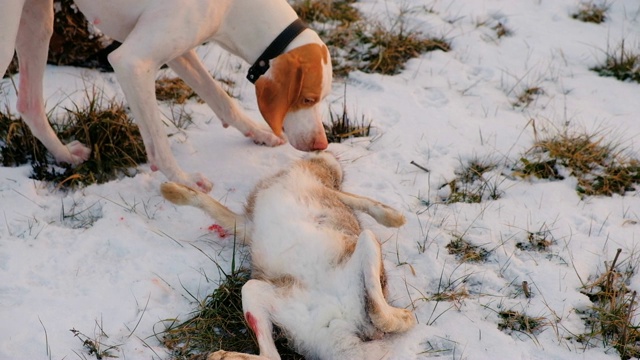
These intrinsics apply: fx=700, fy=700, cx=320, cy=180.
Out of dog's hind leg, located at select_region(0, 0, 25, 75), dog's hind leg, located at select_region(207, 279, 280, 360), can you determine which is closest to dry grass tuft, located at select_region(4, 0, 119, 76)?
dog's hind leg, located at select_region(0, 0, 25, 75)

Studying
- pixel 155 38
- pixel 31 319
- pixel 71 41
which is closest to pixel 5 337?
pixel 31 319

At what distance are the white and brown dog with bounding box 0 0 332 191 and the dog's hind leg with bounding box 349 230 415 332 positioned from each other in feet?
3.32

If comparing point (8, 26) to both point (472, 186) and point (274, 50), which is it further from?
point (472, 186)

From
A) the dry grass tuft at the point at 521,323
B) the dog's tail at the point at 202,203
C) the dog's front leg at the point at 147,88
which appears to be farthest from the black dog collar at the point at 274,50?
the dry grass tuft at the point at 521,323

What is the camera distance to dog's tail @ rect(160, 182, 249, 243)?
329cm

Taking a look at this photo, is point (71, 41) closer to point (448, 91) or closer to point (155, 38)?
point (155, 38)

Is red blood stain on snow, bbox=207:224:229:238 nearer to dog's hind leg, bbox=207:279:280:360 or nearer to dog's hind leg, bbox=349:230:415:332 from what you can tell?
dog's hind leg, bbox=207:279:280:360

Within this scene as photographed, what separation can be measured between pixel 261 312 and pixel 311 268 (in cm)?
30

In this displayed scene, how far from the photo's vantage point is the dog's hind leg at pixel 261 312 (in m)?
2.54

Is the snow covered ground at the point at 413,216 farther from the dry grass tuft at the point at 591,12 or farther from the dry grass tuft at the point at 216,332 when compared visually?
the dry grass tuft at the point at 591,12

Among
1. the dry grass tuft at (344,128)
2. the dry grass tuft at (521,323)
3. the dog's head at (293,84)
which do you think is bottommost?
the dry grass tuft at (521,323)

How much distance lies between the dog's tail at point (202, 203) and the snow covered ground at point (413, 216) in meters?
0.09

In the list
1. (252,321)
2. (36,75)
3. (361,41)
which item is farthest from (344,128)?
(252,321)

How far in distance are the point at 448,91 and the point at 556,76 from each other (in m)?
0.83
